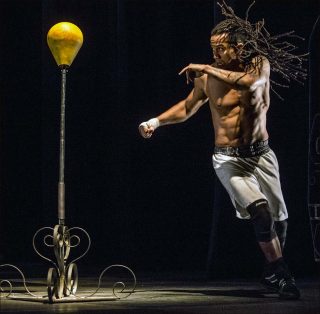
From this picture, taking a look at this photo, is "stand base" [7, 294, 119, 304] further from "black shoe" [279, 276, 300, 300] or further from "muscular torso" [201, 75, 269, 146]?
"muscular torso" [201, 75, 269, 146]

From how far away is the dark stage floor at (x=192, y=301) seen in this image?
18.1ft

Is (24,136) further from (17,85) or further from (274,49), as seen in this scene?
(274,49)

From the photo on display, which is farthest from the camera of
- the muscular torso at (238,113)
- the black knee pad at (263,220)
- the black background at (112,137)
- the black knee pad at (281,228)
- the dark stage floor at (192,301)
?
the black background at (112,137)

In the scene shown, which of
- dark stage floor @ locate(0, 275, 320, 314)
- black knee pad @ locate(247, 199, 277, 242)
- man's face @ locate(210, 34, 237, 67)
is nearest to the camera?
dark stage floor @ locate(0, 275, 320, 314)

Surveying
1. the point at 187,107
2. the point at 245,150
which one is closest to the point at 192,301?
the point at 245,150

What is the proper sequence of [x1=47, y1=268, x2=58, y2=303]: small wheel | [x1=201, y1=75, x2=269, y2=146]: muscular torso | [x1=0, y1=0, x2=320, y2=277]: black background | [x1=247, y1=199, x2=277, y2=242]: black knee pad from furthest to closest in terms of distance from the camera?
[x1=0, y1=0, x2=320, y2=277]: black background
[x1=201, y1=75, x2=269, y2=146]: muscular torso
[x1=247, y1=199, x2=277, y2=242]: black knee pad
[x1=47, y1=268, x2=58, y2=303]: small wheel

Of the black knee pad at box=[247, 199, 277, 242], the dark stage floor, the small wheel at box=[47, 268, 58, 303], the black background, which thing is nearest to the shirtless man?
the black knee pad at box=[247, 199, 277, 242]

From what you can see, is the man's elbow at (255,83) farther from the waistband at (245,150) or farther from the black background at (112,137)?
the black background at (112,137)

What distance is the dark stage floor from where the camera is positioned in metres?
5.51

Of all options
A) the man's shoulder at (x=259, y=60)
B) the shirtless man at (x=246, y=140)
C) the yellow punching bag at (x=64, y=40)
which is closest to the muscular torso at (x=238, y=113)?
the shirtless man at (x=246, y=140)

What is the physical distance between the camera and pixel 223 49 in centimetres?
655

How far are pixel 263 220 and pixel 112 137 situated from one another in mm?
3064

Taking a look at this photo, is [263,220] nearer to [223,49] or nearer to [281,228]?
[281,228]

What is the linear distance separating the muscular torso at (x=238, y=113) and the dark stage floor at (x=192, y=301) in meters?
0.99
